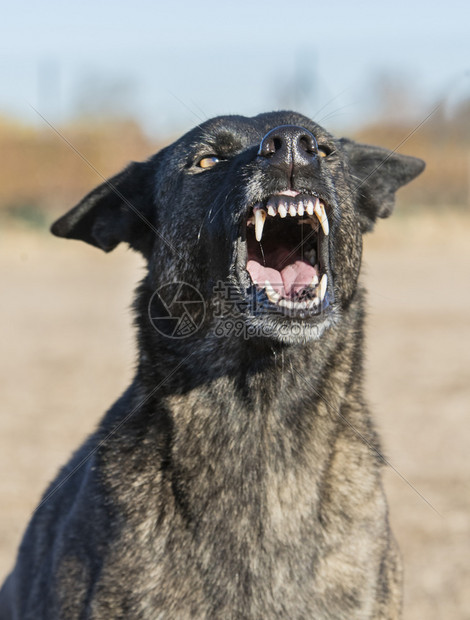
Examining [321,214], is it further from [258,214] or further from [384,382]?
[384,382]

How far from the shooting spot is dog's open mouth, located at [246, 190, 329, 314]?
10.6 feet

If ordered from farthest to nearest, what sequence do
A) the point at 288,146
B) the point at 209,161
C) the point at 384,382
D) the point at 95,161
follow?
1. the point at 95,161
2. the point at 384,382
3. the point at 209,161
4. the point at 288,146

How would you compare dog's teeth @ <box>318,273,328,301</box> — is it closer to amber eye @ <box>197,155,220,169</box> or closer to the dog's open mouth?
the dog's open mouth

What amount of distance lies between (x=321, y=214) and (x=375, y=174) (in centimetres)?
89

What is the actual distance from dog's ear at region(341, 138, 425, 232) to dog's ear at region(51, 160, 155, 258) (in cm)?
97

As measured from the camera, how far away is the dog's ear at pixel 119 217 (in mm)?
3982

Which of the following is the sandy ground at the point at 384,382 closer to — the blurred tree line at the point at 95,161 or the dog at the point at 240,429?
the dog at the point at 240,429

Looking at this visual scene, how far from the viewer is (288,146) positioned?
Result: 3148 millimetres

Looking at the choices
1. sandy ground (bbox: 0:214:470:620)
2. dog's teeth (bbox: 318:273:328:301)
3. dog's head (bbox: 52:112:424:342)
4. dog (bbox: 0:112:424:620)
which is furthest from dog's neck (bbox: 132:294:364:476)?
sandy ground (bbox: 0:214:470:620)

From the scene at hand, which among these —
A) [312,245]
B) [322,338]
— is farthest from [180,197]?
[322,338]

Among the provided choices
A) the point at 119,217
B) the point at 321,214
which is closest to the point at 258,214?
the point at 321,214

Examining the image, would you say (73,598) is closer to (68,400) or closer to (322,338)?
(322,338)

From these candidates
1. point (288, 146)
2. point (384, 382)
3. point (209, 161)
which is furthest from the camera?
point (384, 382)

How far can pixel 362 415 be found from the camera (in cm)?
357
